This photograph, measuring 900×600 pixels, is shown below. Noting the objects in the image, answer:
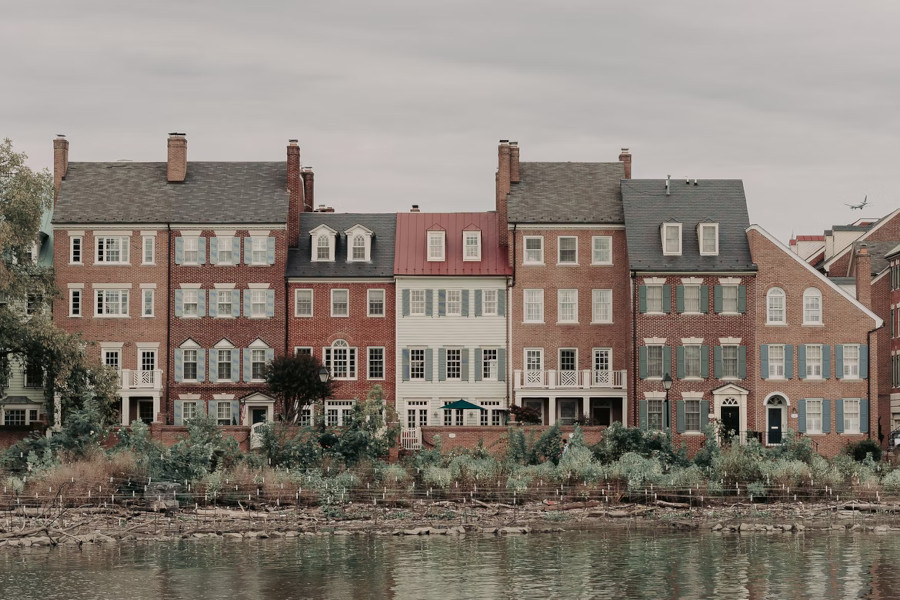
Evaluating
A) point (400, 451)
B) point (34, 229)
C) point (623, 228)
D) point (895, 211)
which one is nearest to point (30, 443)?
point (34, 229)

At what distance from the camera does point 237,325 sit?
6906cm

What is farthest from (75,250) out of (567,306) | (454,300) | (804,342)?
(804,342)

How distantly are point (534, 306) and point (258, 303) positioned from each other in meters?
12.3

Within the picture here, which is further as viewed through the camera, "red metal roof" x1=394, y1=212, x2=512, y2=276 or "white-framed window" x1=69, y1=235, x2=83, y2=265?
"red metal roof" x1=394, y1=212, x2=512, y2=276

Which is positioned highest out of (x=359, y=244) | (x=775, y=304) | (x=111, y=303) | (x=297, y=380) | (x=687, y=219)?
(x=687, y=219)

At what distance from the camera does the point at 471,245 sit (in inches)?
2771

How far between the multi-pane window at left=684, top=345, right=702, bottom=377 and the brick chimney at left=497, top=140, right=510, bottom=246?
962 centimetres

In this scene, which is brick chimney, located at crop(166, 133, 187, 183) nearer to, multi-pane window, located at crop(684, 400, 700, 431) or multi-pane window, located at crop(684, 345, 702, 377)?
multi-pane window, located at crop(684, 345, 702, 377)

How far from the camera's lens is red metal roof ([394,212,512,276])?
69688mm

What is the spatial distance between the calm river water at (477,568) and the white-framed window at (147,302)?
A: 2474cm

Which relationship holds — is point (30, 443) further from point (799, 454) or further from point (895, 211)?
point (895, 211)

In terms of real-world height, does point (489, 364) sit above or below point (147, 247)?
below

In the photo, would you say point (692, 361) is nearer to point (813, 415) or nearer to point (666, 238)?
point (666, 238)

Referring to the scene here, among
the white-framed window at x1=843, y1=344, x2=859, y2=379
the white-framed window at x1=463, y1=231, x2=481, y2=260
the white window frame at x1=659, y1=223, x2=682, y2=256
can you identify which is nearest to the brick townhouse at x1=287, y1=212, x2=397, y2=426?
the white-framed window at x1=463, y1=231, x2=481, y2=260
